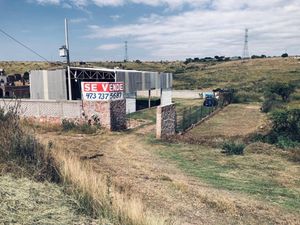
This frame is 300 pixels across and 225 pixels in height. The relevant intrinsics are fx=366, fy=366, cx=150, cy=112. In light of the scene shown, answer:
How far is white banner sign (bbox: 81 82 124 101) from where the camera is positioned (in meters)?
24.3

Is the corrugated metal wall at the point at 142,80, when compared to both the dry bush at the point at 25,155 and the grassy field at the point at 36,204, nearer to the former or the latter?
the dry bush at the point at 25,155

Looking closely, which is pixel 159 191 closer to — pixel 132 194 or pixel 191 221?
pixel 132 194

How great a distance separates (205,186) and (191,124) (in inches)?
622

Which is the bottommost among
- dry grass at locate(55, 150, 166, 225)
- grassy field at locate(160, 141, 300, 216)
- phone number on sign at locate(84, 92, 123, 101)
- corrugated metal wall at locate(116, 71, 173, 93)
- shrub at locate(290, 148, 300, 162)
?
grassy field at locate(160, 141, 300, 216)

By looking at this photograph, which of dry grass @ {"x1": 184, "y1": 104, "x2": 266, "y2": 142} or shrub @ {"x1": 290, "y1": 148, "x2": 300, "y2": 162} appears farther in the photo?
dry grass @ {"x1": 184, "y1": 104, "x2": 266, "y2": 142}

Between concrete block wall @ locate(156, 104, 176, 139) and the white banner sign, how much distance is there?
459cm

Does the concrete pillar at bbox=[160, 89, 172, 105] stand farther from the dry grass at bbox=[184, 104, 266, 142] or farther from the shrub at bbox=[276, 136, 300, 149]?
the shrub at bbox=[276, 136, 300, 149]

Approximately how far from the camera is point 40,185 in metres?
7.93

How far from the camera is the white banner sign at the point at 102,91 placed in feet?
79.8

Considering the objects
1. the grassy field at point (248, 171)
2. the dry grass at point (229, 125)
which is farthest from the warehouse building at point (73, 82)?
the grassy field at point (248, 171)

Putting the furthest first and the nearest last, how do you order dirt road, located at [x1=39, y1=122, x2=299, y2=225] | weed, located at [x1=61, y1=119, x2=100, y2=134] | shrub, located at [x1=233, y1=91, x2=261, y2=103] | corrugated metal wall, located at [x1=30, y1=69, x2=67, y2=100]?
shrub, located at [x1=233, y1=91, x2=261, y2=103] < corrugated metal wall, located at [x1=30, y1=69, x2=67, y2=100] < weed, located at [x1=61, y1=119, x2=100, y2=134] < dirt road, located at [x1=39, y1=122, x2=299, y2=225]

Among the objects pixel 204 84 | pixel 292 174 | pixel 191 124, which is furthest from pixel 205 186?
pixel 204 84

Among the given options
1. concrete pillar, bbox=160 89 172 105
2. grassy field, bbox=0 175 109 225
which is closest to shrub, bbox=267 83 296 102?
concrete pillar, bbox=160 89 172 105

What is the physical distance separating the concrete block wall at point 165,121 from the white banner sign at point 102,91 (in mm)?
4591
